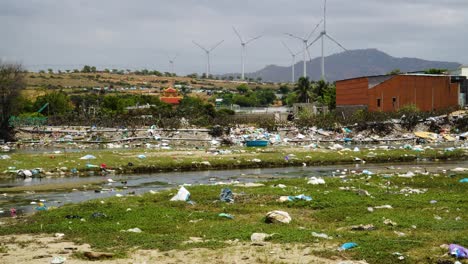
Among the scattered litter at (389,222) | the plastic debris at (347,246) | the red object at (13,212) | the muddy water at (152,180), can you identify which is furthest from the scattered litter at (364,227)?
the muddy water at (152,180)

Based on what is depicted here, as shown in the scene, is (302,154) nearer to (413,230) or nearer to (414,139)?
(414,139)

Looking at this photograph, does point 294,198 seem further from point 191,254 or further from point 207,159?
point 207,159

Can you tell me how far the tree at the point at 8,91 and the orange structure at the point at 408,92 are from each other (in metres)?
32.6

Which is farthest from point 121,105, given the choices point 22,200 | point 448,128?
point 22,200

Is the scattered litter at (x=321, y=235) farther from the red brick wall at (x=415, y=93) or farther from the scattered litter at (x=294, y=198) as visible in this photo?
the red brick wall at (x=415, y=93)

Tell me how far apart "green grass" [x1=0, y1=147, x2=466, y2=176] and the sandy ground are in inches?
511

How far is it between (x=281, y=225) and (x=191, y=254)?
2592 millimetres

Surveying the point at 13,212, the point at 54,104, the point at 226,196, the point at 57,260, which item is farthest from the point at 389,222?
the point at 54,104

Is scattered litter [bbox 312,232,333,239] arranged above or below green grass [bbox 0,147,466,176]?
above

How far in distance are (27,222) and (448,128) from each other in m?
40.5

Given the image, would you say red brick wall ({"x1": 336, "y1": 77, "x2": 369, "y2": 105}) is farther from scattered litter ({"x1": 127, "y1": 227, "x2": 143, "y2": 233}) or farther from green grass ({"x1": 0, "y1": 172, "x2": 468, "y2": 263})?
scattered litter ({"x1": 127, "y1": 227, "x2": 143, "y2": 233})

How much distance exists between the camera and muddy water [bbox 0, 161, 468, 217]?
15.9m

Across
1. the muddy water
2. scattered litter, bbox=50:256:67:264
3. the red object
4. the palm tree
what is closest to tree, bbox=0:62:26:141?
the muddy water

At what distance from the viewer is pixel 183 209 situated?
13258 millimetres
